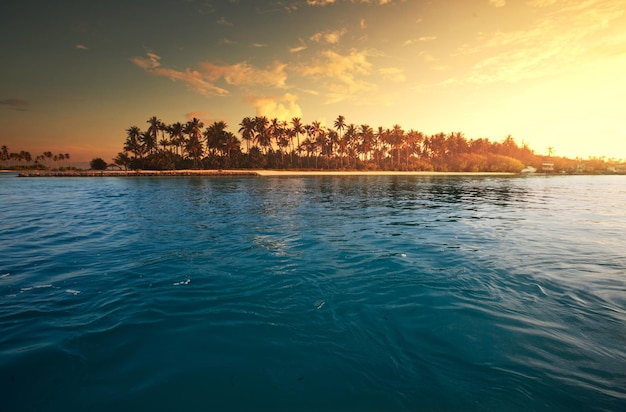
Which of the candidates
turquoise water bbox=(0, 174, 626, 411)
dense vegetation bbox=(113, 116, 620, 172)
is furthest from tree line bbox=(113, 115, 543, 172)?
turquoise water bbox=(0, 174, 626, 411)

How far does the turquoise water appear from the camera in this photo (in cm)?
309

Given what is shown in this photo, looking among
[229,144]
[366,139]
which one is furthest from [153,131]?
[366,139]

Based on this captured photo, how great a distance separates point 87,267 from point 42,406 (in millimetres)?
5432

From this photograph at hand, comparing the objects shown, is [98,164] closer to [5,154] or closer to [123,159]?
[123,159]

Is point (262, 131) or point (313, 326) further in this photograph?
point (262, 131)

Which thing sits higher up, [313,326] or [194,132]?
[194,132]

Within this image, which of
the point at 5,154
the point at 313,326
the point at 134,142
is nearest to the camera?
the point at 313,326

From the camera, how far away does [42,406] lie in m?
2.89

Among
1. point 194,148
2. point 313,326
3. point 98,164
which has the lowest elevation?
→ point 313,326

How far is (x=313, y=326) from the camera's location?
450 cm

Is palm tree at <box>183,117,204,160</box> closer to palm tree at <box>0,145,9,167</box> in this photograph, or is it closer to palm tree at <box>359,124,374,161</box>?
palm tree at <box>359,124,374,161</box>

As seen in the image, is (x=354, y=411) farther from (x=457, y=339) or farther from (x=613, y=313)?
(x=613, y=313)

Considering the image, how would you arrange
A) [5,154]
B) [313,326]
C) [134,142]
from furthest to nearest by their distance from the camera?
[5,154] → [134,142] → [313,326]

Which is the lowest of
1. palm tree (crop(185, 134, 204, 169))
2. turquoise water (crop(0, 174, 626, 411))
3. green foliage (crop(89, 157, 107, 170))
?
turquoise water (crop(0, 174, 626, 411))
